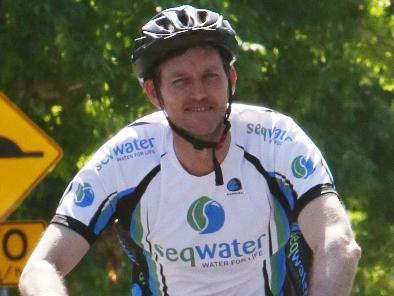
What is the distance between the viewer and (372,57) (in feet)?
49.8

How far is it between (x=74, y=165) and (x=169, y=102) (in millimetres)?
8198

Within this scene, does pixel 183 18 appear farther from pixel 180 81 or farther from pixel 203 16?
pixel 180 81

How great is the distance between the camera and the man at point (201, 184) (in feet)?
16.4

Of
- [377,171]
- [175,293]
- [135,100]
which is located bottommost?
[377,171]

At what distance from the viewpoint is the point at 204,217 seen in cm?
502

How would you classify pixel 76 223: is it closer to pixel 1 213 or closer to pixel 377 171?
pixel 1 213

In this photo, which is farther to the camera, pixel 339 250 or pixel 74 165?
pixel 74 165

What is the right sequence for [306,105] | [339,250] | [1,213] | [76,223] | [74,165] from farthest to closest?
[306,105]
[74,165]
[1,213]
[76,223]
[339,250]

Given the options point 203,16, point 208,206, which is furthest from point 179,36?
point 208,206

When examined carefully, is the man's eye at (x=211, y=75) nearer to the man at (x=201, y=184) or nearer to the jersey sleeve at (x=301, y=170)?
the man at (x=201, y=184)

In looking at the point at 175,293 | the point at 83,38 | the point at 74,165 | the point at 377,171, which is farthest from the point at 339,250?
the point at 377,171

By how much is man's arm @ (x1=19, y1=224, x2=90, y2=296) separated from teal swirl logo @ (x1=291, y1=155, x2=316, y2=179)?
0.72m

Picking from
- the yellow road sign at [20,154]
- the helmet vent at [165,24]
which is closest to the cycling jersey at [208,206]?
the helmet vent at [165,24]

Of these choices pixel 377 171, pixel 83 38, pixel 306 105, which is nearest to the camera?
pixel 83 38
